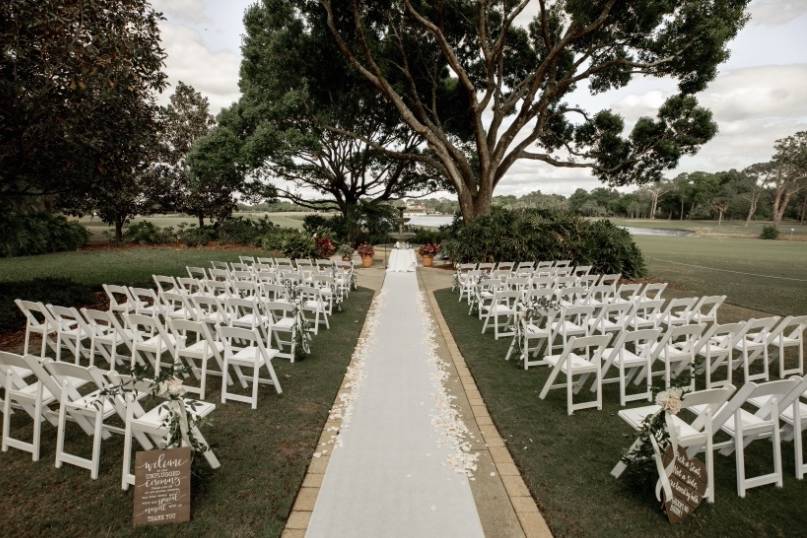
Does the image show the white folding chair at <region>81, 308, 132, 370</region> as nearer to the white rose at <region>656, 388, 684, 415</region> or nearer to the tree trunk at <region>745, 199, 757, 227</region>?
the white rose at <region>656, 388, 684, 415</region>

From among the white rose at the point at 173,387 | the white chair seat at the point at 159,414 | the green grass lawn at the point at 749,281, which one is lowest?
the green grass lawn at the point at 749,281

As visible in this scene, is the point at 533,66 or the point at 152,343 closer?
the point at 152,343

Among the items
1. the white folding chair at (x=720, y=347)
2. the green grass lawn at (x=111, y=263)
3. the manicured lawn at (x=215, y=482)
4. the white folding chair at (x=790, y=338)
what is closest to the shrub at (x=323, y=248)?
the green grass lawn at (x=111, y=263)

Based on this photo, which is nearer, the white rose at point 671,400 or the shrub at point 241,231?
the white rose at point 671,400

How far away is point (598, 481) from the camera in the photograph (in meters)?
3.41

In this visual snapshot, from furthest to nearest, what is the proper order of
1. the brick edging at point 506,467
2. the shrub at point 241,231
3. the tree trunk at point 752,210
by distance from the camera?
the tree trunk at point 752,210 → the shrub at point 241,231 → the brick edging at point 506,467

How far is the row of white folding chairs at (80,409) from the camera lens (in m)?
3.13

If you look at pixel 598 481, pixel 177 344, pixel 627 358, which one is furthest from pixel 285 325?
pixel 627 358

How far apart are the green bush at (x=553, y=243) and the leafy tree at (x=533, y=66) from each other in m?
3.59

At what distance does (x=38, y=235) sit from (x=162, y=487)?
24860 mm

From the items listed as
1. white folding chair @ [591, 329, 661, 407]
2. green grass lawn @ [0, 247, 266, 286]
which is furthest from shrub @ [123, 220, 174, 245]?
white folding chair @ [591, 329, 661, 407]

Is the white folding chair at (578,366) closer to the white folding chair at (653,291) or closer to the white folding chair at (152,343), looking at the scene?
the white folding chair at (653,291)

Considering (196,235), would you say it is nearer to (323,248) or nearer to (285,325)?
(323,248)

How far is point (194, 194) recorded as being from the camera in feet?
89.9
